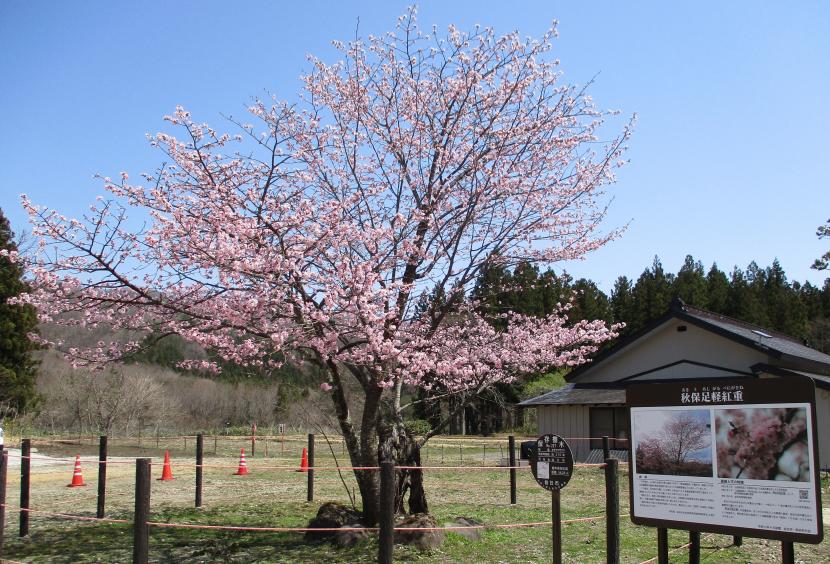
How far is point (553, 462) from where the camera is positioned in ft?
19.9

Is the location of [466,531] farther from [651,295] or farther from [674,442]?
[651,295]

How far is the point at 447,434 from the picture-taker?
54.4m

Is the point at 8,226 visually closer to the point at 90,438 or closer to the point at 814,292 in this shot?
the point at 90,438

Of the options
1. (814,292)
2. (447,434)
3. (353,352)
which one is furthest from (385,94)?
(814,292)

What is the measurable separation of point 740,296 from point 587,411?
3720 centimetres

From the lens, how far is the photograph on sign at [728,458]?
4.84 meters

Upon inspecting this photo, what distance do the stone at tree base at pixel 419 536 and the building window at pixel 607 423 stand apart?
56.4 ft

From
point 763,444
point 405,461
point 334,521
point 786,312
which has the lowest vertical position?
point 334,521

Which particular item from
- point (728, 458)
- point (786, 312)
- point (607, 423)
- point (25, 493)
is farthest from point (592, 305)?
point (728, 458)

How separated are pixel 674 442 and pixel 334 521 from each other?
4.95 metres

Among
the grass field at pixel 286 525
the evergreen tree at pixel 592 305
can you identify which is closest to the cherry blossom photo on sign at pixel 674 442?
the grass field at pixel 286 525

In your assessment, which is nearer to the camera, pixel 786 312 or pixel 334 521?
pixel 334 521

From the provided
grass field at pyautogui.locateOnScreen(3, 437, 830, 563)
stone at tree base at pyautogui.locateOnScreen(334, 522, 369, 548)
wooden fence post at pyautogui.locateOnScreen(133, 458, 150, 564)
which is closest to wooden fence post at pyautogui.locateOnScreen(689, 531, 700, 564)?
grass field at pyautogui.locateOnScreen(3, 437, 830, 563)

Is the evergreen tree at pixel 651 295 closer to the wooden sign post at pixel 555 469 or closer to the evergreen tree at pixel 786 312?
the evergreen tree at pixel 786 312
